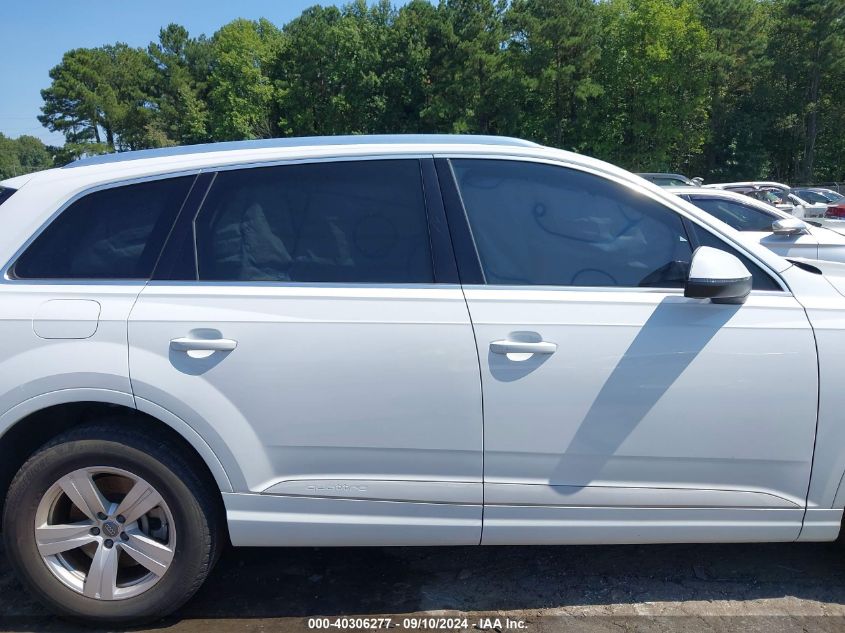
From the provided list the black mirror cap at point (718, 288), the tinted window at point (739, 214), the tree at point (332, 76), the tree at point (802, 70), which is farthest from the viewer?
the tree at point (332, 76)

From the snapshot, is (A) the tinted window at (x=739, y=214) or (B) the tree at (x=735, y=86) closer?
(A) the tinted window at (x=739, y=214)

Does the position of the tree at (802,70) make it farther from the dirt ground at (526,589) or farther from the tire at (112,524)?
the tire at (112,524)

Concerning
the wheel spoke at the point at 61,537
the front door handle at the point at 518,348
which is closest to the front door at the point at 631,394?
the front door handle at the point at 518,348

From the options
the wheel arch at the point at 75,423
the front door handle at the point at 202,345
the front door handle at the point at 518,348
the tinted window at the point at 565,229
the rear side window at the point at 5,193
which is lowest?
the wheel arch at the point at 75,423

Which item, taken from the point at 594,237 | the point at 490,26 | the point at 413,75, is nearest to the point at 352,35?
the point at 413,75

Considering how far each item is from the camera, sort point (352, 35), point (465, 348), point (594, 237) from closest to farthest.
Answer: point (465, 348), point (594, 237), point (352, 35)

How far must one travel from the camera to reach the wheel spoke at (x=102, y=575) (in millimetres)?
2760

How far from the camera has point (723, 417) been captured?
262 cm

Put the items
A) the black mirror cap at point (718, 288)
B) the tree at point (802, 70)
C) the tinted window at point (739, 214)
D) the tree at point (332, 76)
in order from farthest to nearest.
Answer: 1. the tree at point (332, 76)
2. the tree at point (802, 70)
3. the tinted window at point (739, 214)
4. the black mirror cap at point (718, 288)

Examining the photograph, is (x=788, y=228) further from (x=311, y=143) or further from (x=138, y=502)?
(x=138, y=502)

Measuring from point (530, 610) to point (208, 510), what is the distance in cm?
142

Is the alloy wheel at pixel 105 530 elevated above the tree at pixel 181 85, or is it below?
below

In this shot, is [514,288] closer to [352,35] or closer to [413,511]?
[413,511]

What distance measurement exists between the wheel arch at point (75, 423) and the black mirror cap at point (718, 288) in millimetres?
1926
